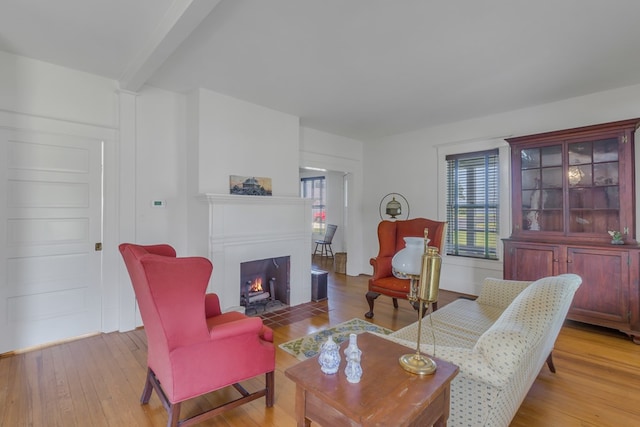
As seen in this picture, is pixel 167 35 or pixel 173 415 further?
pixel 167 35

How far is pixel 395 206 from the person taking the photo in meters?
5.35

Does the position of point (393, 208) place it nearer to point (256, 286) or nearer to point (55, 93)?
point (256, 286)

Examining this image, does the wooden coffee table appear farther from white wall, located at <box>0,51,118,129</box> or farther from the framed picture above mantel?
white wall, located at <box>0,51,118,129</box>

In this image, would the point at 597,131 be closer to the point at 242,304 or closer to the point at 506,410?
the point at 506,410

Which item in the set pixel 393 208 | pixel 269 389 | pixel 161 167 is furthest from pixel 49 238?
pixel 393 208

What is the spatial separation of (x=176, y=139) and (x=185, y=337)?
284cm

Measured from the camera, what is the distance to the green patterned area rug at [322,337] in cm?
290

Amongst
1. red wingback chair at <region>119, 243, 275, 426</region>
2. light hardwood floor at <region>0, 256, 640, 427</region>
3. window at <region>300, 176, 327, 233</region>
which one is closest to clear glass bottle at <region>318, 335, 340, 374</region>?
red wingback chair at <region>119, 243, 275, 426</region>

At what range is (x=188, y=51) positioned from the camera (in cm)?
279

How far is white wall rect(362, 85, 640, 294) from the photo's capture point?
147 inches

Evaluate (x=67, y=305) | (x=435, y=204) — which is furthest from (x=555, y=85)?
(x=67, y=305)

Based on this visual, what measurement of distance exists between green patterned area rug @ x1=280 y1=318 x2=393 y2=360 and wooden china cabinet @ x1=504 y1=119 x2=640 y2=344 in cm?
196

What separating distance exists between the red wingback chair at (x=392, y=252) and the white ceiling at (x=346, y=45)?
1.66m

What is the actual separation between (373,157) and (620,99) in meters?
3.52
